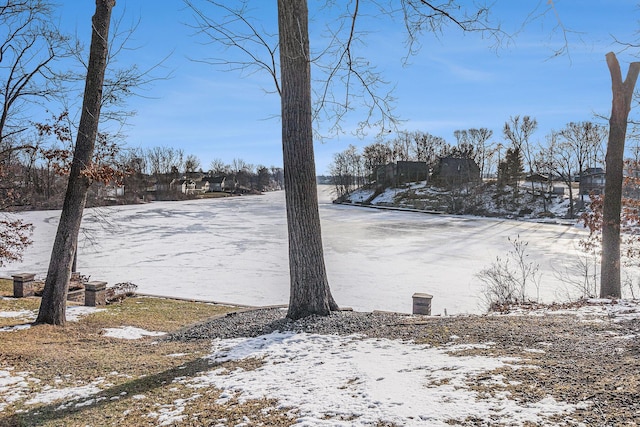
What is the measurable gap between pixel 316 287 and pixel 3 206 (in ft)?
30.3

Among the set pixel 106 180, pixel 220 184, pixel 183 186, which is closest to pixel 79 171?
pixel 106 180

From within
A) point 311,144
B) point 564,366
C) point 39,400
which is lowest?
point 39,400

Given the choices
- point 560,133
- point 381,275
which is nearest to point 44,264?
point 381,275

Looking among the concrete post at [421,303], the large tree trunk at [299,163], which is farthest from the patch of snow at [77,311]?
the concrete post at [421,303]

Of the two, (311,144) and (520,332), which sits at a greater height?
(311,144)

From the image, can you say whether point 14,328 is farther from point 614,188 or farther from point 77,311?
point 614,188

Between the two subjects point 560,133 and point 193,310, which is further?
point 560,133

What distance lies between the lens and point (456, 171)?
51438 mm

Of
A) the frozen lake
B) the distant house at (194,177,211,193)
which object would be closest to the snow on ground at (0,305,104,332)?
the frozen lake

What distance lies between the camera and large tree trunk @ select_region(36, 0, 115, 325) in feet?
22.7

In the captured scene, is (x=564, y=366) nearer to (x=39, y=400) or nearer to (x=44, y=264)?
(x=39, y=400)

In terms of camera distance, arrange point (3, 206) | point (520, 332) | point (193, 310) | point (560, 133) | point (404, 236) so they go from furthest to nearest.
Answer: point (560, 133), point (404, 236), point (3, 206), point (193, 310), point (520, 332)

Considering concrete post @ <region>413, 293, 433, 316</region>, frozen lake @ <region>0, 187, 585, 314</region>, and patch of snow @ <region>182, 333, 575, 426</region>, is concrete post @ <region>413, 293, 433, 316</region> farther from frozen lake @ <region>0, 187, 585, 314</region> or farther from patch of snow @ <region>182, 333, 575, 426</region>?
patch of snow @ <region>182, 333, 575, 426</region>

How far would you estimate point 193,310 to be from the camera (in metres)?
9.73
